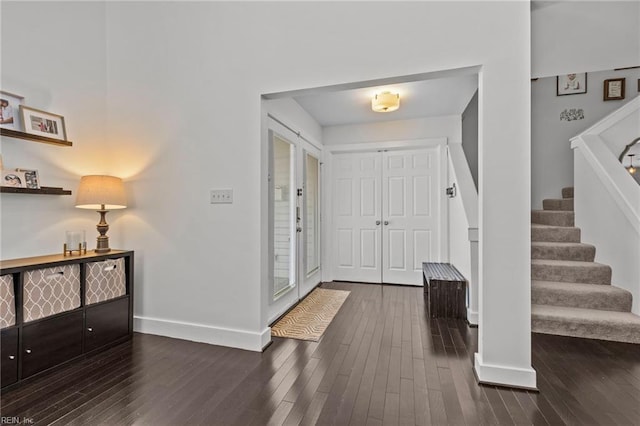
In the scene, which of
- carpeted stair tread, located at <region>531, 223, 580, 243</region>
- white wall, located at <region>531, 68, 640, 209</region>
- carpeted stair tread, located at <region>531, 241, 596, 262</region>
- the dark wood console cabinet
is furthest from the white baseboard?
the dark wood console cabinet

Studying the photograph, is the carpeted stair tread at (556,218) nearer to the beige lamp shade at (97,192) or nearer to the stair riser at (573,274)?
the stair riser at (573,274)

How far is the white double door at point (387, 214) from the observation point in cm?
421

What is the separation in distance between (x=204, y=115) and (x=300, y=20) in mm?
1112

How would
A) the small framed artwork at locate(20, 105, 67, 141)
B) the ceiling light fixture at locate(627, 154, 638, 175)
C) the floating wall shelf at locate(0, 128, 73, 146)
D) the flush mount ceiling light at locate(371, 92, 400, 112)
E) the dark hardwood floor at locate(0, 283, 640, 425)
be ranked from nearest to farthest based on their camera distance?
1. the dark hardwood floor at locate(0, 283, 640, 425)
2. the floating wall shelf at locate(0, 128, 73, 146)
3. the small framed artwork at locate(20, 105, 67, 141)
4. the flush mount ceiling light at locate(371, 92, 400, 112)
5. the ceiling light fixture at locate(627, 154, 638, 175)

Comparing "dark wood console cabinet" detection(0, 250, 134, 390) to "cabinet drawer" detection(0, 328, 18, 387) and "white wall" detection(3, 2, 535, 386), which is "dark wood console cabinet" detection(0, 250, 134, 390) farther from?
"white wall" detection(3, 2, 535, 386)

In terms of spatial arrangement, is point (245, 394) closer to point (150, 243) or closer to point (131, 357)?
point (131, 357)

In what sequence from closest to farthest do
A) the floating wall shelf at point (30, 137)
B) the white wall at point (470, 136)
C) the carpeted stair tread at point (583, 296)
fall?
the floating wall shelf at point (30, 137), the carpeted stair tread at point (583, 296), the white wall at point (470, 136)

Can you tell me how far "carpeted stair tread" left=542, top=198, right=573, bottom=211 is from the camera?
3.84 metres

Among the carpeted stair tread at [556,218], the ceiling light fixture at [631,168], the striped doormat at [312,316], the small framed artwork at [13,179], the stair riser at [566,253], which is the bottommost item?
the striped doormat at [312,316]

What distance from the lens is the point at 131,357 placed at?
2195mm

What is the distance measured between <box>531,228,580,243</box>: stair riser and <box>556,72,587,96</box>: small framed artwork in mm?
2197

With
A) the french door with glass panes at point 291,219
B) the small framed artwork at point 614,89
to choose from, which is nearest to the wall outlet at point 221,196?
the french door with glass panes at point 291,219

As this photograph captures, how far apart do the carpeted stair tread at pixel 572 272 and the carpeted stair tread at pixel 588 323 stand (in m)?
0.37

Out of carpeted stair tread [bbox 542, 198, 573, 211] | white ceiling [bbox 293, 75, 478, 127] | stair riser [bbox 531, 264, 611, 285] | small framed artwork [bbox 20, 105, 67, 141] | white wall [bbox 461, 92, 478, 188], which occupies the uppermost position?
white ceiling [bbox 293, 75, 478, 127]
